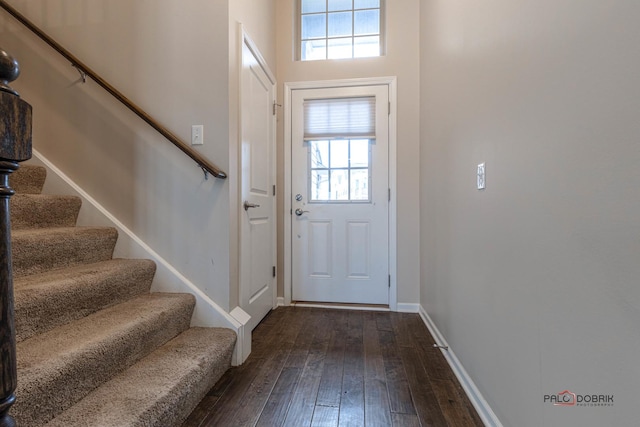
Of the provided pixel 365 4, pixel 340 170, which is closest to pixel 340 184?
pixel 340 170

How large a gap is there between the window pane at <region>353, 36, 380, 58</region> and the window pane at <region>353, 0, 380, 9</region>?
300 millimetres

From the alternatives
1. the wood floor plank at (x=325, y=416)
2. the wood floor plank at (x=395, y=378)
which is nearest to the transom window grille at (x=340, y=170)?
the wood floor plank at (x=395, y=378)

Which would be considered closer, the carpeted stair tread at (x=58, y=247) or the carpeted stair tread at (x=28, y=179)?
the carpeted stair tread at (x=58, y=247)

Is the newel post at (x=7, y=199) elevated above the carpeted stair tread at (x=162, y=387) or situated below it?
above

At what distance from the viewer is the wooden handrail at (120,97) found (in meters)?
1.63

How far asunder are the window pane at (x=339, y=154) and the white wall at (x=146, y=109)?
1.24 meters

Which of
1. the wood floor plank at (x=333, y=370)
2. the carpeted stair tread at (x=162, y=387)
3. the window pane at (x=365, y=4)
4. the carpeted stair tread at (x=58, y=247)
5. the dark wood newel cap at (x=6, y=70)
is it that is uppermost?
the window pane at (x=365, y=4)

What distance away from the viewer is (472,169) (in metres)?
1.41

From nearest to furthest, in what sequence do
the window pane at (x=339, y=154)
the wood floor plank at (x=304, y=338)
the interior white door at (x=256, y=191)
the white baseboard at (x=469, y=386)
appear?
1. the white baseboard at (x=469, y=386)
2. the wood floor plank at (x=304, y=338)
3. the interior white door at (x=256, y=191)
4. the window pane at (x=339, y=154)

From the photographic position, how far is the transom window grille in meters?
2.70

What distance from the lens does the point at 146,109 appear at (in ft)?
5.72

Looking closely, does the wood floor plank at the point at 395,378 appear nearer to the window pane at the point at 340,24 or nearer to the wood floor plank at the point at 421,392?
the wood floor plank at the point at 421,392

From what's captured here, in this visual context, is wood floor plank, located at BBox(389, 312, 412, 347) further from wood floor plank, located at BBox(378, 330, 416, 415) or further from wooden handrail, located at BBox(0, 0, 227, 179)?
wooden handrail, located at BBox(0, 0, 227, 179)

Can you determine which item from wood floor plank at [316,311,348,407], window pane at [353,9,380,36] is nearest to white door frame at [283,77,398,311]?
window pane at [353,9,380,36]
